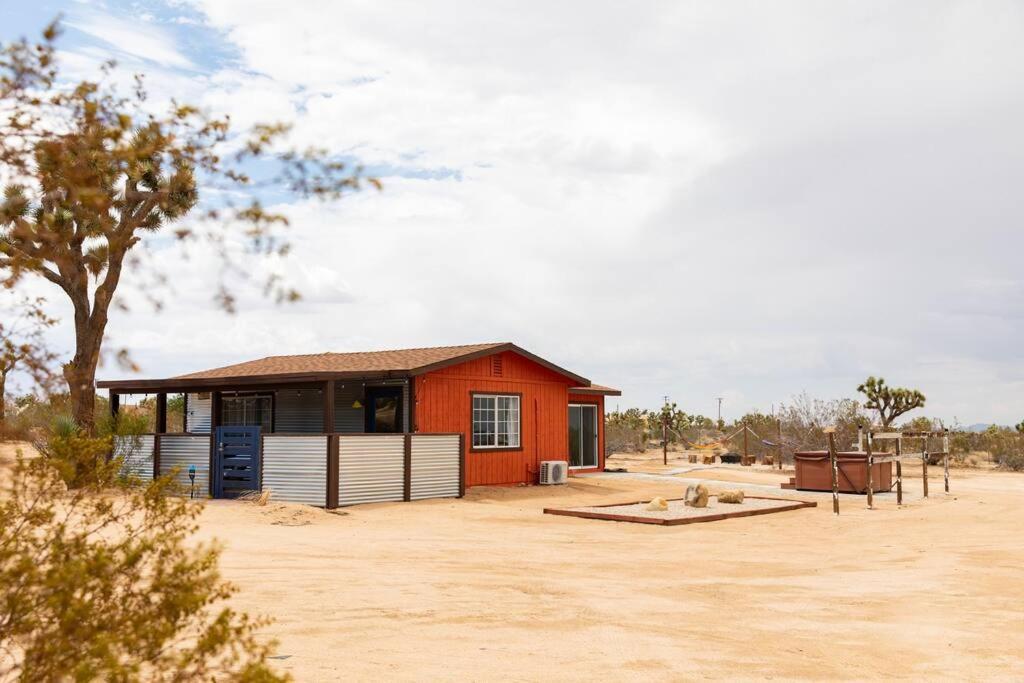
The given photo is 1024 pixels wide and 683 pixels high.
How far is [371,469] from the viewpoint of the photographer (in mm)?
18344

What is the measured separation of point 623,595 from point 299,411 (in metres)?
16.8

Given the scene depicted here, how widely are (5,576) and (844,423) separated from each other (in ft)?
121

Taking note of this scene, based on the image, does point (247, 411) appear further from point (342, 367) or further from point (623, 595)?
point (623, 595)

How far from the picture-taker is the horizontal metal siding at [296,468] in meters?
17.6

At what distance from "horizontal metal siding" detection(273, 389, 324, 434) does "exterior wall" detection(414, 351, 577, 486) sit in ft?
12.9

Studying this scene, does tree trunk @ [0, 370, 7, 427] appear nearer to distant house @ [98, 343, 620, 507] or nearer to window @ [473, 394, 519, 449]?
distant house @ [98, 343, 620, 507]

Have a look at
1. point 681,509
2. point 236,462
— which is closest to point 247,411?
point 236,462

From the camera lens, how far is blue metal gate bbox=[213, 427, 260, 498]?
19.2 meters

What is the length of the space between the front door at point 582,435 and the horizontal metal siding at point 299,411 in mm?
8444

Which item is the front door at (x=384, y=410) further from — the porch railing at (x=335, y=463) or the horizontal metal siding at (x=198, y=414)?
the horizontal metal siding at (x=198, y=414)

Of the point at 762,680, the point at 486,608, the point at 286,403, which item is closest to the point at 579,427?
the point at 286,403

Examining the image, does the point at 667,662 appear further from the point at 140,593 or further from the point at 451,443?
the point at 451,443

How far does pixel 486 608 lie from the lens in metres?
8.30

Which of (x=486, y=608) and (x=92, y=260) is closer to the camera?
(x=92, y=260)
